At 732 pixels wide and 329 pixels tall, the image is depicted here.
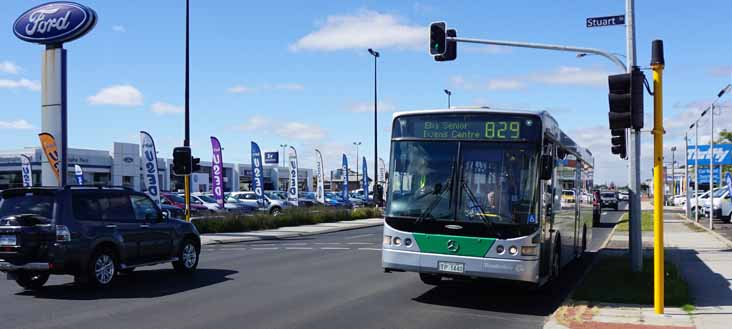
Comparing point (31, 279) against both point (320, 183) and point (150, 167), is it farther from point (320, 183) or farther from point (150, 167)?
point (320, 183)

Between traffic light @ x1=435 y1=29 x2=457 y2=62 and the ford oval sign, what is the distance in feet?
35.7

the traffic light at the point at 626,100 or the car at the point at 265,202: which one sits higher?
the traffic light at the point at 626,100

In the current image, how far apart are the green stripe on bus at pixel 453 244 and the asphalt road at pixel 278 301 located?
2.73ft

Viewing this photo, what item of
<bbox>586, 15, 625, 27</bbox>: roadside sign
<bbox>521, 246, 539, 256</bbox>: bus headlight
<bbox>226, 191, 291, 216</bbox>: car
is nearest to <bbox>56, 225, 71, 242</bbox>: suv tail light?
<bbox>521, 246, 539, 256</bbox>: bus headlight

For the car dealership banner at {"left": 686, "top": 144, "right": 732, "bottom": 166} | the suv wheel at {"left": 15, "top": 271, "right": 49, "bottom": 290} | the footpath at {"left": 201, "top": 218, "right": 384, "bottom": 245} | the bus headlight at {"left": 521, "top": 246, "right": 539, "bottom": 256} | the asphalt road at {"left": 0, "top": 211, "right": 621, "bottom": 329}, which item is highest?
the car dealership banner at {"left": 686, "top": 144, "right": 732, "bottom": 166}

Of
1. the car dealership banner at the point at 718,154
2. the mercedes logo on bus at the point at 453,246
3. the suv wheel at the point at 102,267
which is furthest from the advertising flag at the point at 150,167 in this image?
the car dealership banner at the point at 718,154

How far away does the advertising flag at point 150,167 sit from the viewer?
27.7 m

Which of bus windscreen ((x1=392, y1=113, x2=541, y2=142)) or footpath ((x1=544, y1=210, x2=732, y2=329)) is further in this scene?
bus windscreen ((x1=392, y1=113, x2=541, y2=142))

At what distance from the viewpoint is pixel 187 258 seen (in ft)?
46.3

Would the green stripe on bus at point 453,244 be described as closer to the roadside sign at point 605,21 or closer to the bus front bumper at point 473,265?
the bus front bumper at point 473,265

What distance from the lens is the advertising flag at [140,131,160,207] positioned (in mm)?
27719

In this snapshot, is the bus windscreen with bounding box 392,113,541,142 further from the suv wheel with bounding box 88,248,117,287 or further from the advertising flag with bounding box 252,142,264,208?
the advertising flag with bounding box 252,142,264,208

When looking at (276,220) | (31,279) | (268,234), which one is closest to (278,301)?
(31,279)

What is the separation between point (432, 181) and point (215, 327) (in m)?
3.73
